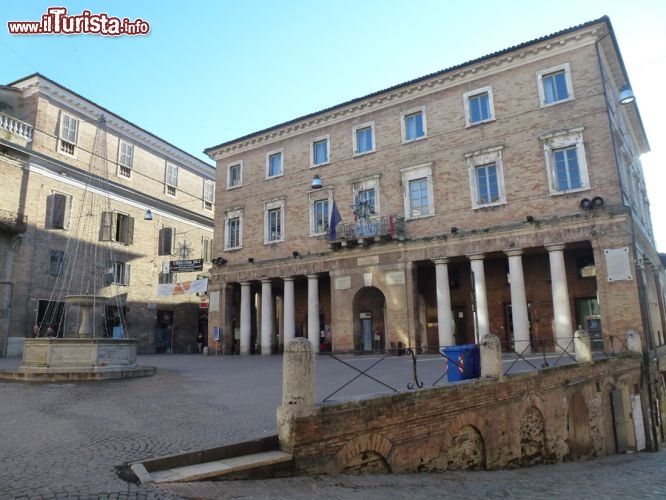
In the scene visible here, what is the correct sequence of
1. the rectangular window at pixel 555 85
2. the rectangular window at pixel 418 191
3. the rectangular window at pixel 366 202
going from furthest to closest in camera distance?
the rectangular window at pixel 366 202, the rectangular window at pixel 418 191, the rectangular window at pixel 555 85

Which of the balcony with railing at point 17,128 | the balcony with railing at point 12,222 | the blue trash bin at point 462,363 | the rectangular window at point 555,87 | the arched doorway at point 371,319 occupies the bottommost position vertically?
the blue trash bin at point 462,363

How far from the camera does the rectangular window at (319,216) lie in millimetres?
25531

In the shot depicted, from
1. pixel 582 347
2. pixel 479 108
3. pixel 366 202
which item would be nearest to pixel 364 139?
pixel 366 202

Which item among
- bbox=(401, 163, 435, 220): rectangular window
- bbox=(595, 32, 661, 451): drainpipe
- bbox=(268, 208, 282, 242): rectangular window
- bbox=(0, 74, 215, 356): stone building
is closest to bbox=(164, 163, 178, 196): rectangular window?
bbox=(0, 74, 215, 356): stone building

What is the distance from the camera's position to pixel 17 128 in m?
24.8

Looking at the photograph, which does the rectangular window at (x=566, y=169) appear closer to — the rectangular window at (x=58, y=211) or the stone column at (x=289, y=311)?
the stone column at (x=289, y=311)

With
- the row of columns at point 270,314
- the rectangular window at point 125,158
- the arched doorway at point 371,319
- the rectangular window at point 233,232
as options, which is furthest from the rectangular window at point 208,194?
the arched doorway at point 371,319

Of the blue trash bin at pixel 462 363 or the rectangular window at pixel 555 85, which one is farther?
the rectangular window at pixel 555 85

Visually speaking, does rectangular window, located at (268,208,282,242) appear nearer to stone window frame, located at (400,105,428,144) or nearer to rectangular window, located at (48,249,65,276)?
stone window frame, located at (400,105,428,144)

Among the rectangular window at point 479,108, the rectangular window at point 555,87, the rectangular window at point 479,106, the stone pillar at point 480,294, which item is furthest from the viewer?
the rectangular window at point 479,108

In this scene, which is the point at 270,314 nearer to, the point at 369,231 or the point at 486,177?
the point at 369,231

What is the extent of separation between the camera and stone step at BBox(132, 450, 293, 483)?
4.73 meters

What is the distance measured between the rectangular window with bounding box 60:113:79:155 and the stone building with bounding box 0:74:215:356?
0.20 feet

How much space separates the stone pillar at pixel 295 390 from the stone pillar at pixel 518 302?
15416 mm
